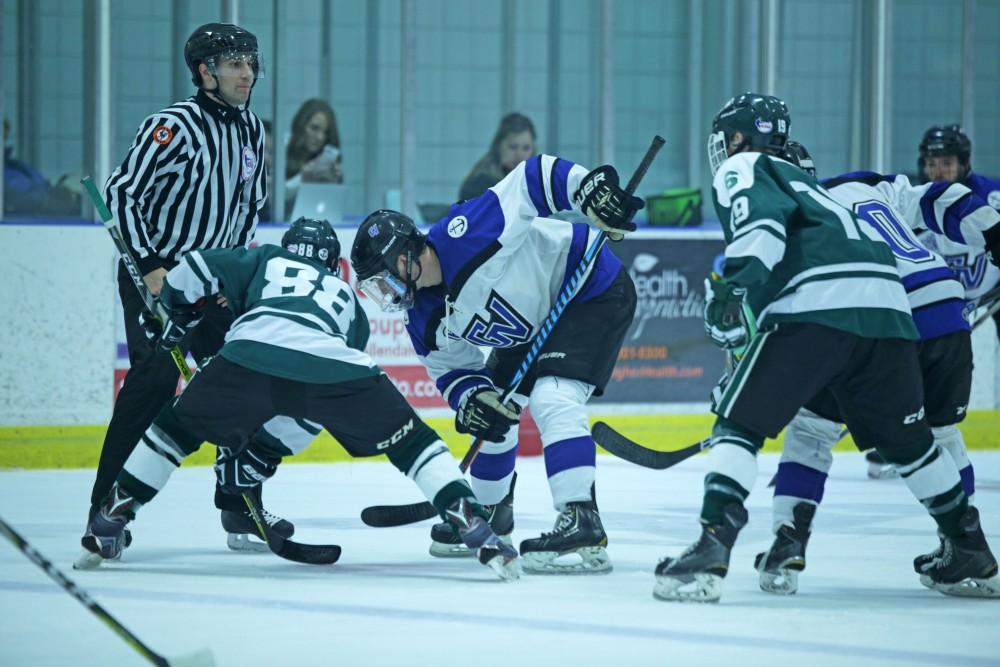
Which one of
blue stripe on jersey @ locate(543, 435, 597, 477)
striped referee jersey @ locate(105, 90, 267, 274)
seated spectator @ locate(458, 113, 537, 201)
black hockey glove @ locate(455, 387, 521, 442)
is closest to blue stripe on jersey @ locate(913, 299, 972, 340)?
blue stripe on jersey @ locate(543, 435, 597, 477)

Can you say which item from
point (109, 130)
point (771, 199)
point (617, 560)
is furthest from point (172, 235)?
point (109, 130)

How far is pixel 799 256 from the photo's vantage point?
2.71 m

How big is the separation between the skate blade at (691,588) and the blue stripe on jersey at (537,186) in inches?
32.6

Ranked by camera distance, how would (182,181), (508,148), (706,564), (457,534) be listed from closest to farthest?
(706,564), (457,534), (182,181), (508,148)

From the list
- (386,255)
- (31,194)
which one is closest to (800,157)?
(386,255)

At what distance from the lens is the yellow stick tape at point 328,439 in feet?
16.4

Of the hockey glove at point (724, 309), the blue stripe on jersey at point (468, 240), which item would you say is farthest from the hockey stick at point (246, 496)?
the hockey glove at point (724, 309)

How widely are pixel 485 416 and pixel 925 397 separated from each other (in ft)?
2.97

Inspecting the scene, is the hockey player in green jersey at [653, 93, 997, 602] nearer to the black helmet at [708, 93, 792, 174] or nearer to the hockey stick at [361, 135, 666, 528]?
the black helmet at [708, 93, 792, 174]

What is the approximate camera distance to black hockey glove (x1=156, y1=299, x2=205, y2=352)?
318cm

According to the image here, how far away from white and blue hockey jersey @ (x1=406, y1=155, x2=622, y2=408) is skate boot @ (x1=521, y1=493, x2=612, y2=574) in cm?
37

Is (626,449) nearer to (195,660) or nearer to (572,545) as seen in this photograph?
(572,545)

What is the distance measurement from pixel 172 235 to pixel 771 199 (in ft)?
4.75

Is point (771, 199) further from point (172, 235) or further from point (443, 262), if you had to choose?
point (172, 235)
